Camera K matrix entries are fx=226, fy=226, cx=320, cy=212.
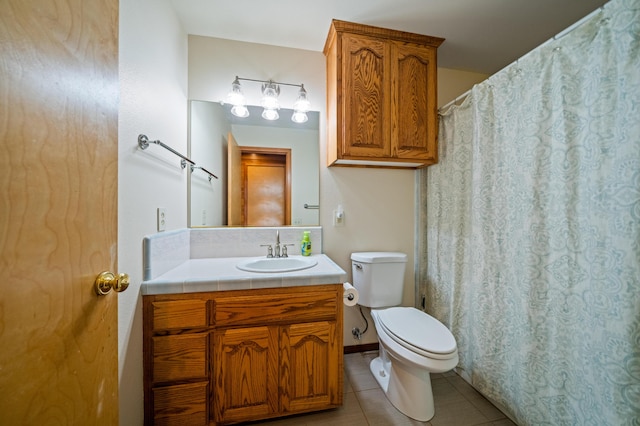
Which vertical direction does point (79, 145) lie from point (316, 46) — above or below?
below

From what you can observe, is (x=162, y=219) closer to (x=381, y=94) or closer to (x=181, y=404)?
(x=181, y=404)

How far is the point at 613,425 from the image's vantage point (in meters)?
0.84

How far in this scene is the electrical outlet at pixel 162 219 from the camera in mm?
1172

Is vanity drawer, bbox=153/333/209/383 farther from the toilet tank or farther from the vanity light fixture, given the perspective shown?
the vanity light fixture

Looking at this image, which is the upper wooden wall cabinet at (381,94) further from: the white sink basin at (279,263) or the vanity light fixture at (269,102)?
the white sink basin at (279,263)

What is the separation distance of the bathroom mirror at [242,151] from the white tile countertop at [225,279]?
452mm

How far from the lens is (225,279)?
110cm

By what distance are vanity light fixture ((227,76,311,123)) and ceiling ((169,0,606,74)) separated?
311 millimetres

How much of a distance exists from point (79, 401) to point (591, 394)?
1.73 meters

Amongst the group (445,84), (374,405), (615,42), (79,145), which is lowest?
(374,405)

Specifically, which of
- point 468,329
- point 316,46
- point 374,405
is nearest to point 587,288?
point 468,329

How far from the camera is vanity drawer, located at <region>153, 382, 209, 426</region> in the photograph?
105 cm

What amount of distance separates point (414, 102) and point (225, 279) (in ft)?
5.41

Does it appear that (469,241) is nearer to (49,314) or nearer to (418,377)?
(418,377)
